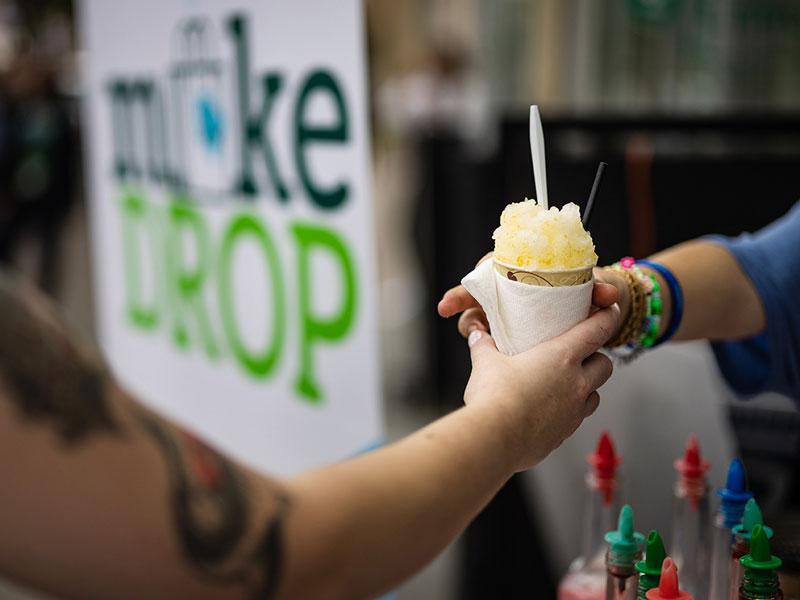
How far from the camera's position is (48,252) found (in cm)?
570

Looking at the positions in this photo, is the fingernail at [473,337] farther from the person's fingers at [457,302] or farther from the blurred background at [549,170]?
the blurred background at [549,170]

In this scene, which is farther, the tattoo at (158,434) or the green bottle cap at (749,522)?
the green bottle cap at (749,522)

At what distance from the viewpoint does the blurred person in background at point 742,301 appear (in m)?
1.22

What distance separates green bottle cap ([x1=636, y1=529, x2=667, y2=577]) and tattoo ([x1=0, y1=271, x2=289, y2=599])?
40 cm

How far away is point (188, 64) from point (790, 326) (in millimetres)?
1603

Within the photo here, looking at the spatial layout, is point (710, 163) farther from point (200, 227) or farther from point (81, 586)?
point (81, 586)

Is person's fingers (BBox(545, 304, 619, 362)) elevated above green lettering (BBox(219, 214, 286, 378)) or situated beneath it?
elevated above

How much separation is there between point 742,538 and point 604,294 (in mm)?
283

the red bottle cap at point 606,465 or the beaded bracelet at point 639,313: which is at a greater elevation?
the beaded bracelet at point 639,313

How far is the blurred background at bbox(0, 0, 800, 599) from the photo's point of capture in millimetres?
1723

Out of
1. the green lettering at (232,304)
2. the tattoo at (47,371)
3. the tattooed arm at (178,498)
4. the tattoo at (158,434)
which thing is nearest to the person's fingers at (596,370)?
the tattooed arm at (178,498)

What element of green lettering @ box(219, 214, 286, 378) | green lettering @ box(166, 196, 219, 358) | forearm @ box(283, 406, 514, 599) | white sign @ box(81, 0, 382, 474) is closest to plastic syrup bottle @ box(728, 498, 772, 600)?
forearm @ box(283, 406, 514, 599)

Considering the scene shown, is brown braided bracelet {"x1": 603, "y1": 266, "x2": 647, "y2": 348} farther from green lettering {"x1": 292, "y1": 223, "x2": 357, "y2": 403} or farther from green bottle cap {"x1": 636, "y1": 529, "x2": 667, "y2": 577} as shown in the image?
green lettering {"x1": 292, "y1": 223, "x2": 357, "y2": 403}

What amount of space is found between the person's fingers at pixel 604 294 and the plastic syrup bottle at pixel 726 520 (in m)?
0.24
